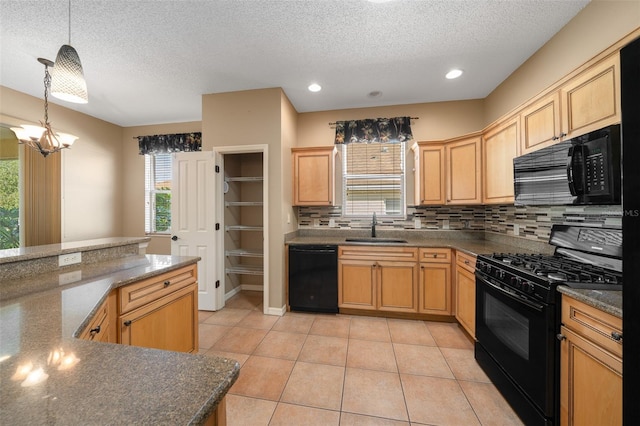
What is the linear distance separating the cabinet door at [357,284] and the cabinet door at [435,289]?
0.54 meters

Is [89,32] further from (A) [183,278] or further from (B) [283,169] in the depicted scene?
(A) [183,278]

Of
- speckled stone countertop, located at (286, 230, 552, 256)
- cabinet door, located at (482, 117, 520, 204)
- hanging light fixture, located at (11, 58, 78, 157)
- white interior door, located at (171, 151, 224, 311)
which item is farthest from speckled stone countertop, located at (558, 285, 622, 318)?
hanging light fixture, located at (11, 58, 78, 157)

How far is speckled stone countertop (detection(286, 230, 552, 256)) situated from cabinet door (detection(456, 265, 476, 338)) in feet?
0.86

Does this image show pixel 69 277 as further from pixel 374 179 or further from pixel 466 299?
pixel 374 179

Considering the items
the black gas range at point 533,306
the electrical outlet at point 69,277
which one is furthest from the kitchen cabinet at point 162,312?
the black gas range at point 533,306

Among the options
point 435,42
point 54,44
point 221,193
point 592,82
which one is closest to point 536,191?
point 592,82

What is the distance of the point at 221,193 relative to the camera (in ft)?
10.8

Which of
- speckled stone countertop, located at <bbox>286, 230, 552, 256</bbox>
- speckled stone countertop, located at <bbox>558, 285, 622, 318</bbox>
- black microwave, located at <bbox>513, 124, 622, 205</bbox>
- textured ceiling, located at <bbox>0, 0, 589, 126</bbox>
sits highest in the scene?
textured ceiling, located at <bbox>0, 0, 589, 126</bbox>

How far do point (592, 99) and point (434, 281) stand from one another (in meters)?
2.00

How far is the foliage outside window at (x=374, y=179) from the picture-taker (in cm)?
359

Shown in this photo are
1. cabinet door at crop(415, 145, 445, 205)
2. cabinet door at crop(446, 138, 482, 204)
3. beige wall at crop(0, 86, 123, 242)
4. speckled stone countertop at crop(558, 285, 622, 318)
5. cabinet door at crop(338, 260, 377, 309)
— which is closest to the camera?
speckled stone countertop at crop(558, 285, 622, 318)

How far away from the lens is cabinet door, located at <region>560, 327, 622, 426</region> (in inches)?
42.3

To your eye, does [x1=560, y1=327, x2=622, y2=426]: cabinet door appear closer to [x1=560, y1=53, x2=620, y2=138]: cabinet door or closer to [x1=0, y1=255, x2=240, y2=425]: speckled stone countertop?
[x1=560, y1=53, x2=620, y2=138]: cabinet door

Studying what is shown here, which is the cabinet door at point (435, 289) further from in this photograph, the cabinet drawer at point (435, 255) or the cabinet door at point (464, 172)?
the cabinet door at point (464, 172)
